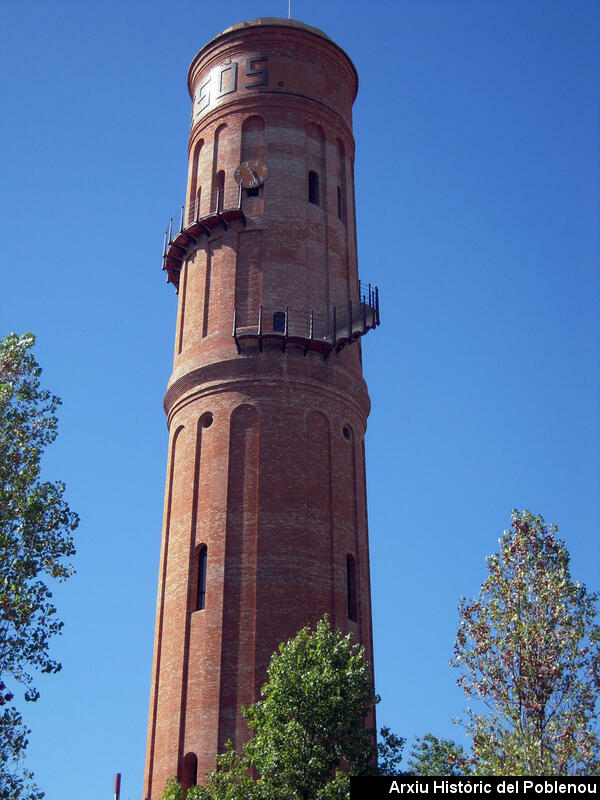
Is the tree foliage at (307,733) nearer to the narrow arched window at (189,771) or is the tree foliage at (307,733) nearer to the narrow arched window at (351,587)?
the narrow arched window at (189,771)

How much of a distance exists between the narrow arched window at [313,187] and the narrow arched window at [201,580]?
1410 centimetres

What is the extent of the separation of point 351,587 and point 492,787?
14.4m

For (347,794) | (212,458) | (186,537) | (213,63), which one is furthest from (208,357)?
(347,794)

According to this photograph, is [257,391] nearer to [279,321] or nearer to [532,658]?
[279,321]

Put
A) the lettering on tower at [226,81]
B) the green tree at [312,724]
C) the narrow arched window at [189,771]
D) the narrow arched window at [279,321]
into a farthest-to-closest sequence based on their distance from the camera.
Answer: the lettering on tower at [226,81], the narrow arched window at [279,321], the narrow arched window at [189,771], the green tree at [312,724]

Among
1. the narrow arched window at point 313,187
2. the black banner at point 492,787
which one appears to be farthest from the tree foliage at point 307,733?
the narrow arched window at point 313,187

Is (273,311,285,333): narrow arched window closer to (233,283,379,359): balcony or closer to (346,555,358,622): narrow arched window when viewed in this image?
(233,283,379,359): balcony

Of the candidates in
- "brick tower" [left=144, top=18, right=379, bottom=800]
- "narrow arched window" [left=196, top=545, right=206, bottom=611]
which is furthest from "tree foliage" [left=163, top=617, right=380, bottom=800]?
"narrow arched window" [left=196, top=545, right=206, bottom=611]

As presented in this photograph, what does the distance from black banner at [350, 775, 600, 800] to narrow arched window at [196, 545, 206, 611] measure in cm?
1176

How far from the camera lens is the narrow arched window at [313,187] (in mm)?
40253

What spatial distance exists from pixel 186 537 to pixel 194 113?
18.3 metres

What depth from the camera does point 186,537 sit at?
114 ft

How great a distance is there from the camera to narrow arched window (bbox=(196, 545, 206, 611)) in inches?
1317

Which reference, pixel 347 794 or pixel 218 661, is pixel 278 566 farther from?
pixel 347 794
